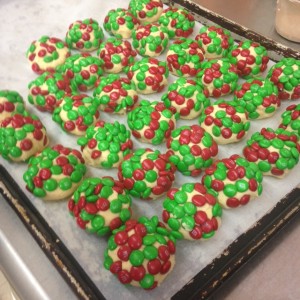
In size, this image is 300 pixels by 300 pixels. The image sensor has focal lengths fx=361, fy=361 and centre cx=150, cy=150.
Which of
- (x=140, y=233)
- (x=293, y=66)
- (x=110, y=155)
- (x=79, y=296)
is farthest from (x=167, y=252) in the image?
(x=293, y=66)

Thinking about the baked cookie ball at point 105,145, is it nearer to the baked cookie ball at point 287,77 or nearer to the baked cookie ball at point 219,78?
the baked cookie ball at point 219,78

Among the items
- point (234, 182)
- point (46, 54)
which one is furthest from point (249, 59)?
point (46, 54)

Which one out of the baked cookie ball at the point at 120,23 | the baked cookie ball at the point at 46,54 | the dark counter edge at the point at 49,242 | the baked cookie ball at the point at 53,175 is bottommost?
the dark counter edge at the point at 49,242

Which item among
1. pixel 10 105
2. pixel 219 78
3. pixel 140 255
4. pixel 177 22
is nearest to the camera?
pixel 140 255

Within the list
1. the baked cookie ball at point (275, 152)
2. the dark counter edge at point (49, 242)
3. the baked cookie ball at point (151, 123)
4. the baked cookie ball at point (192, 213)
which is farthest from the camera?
the baked cookie ball at point (151, 123)

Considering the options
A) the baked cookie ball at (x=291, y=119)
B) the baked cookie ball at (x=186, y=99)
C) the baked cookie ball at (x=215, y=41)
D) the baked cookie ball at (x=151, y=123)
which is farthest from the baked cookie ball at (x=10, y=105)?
the baked cookie ball at (x=291, y=119)

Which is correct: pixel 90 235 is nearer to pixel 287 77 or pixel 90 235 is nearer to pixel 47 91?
pixel 47 91
